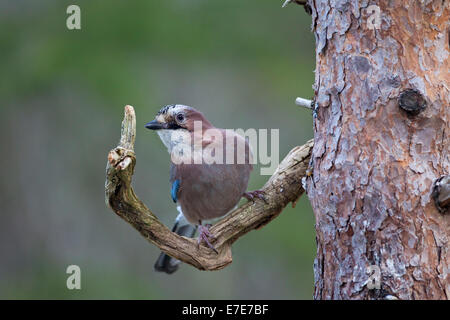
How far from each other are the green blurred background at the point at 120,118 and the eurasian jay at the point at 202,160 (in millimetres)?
3264

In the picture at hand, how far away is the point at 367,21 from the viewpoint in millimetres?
3518

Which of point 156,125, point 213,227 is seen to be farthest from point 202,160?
point 213,227

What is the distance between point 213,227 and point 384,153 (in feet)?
4.52

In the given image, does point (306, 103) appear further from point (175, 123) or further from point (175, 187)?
point (175, 187)

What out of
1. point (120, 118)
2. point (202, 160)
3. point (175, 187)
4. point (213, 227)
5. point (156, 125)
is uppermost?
point (120, 118)

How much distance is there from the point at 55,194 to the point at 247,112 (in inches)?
122

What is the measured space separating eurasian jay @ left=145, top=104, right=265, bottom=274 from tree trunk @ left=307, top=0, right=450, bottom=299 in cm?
119

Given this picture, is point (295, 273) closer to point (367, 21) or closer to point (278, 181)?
point (278, 181)

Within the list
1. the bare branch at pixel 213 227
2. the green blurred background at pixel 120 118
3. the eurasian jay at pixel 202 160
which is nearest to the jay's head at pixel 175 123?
the eurasian jay at pixel 202 160

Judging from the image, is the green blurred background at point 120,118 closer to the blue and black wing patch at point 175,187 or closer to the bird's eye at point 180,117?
the blue and black wing patch at point 175,187

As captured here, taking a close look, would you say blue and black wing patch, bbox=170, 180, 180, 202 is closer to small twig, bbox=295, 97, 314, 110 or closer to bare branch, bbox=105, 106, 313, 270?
bare branch, bbox=105, 106, 313, 270

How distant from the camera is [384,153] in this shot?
341 centimetres

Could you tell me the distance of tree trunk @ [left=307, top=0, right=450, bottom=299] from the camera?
3.30 m

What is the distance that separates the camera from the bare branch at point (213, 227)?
341 cm
